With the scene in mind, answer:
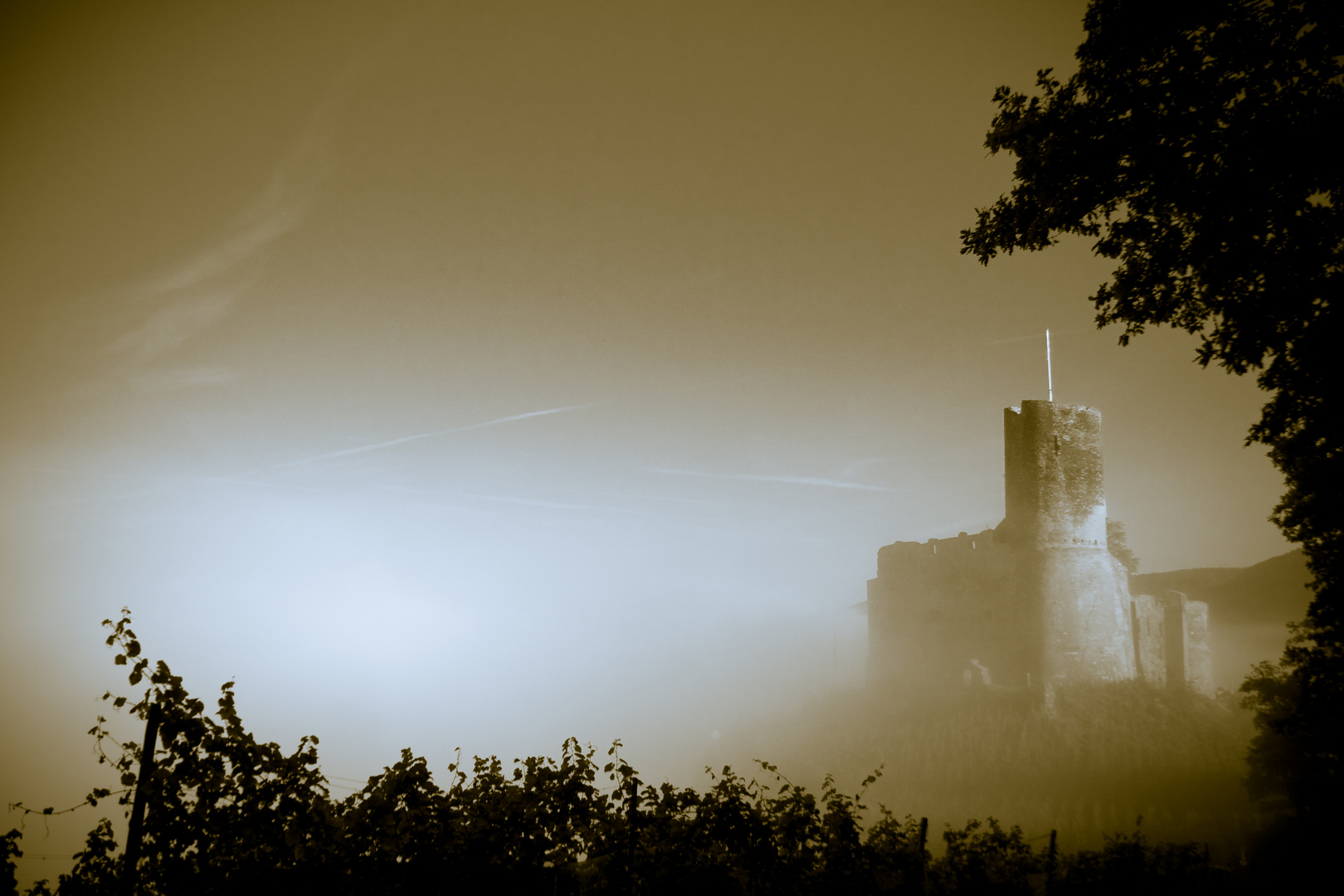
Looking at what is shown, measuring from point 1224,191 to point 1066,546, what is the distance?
23567 mm

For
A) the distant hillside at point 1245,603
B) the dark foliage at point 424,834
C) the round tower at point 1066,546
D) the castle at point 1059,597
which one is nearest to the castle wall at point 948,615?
the castle at point 1059,597

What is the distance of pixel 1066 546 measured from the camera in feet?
80.7

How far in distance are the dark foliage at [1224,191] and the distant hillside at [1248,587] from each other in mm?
31459

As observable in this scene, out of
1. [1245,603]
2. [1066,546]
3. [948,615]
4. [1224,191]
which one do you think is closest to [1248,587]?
[1245,603]

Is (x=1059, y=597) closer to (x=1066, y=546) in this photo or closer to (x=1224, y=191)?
(x=1066, y=546)

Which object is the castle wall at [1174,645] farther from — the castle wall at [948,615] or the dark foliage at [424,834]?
the dark foliage at [424,834]

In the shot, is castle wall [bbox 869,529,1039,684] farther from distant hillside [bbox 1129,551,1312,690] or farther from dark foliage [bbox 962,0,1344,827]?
dark foliage [bbox 962,0,1344,827]

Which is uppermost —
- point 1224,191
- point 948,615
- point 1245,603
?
point 1224,191

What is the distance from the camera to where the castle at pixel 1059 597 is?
24391 mm

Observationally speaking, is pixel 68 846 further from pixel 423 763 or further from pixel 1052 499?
pixel 1052 499

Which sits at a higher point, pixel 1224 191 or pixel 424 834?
pixel 1224 191

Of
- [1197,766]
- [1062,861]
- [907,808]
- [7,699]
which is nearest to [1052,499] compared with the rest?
[1197,766]

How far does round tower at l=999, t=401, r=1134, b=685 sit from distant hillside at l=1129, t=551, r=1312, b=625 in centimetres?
814

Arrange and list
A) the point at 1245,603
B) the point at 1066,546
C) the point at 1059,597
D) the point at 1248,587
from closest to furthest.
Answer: the point at 1059,597 < the point at 1066,546 < the point at 1245,603 < the point at 1248,587
